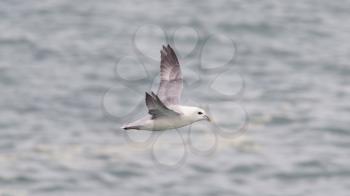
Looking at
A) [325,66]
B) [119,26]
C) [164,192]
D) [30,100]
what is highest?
[119,26]

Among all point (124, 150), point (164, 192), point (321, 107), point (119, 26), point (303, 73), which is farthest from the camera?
point (119, 26)

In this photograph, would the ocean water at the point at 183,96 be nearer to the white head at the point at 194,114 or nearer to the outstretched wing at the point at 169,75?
the outstretched wing at the point at 169,75

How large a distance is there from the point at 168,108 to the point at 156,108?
7.5 inches

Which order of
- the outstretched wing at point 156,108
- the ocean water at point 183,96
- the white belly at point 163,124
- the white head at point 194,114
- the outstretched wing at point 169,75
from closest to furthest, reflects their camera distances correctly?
the outstretched wing at point 156,108, the white belly at point 163,124, the white head at point 194,114, the outstretched wing at point 169,75, the ocean water at point 183,96

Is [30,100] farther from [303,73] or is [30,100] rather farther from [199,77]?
[303,73]

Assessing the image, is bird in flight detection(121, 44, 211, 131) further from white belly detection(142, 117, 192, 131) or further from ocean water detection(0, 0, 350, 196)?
ocean water detection(0, 0, 350, 196)

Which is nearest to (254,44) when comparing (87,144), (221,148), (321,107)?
(321,107)

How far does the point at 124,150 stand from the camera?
78750mm

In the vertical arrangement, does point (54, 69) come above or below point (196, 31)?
below

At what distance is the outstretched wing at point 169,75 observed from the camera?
1733cm

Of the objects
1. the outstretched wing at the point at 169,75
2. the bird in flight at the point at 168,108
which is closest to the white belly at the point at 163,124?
the bird in flight at the point at 168,108

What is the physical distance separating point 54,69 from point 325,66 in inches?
1028

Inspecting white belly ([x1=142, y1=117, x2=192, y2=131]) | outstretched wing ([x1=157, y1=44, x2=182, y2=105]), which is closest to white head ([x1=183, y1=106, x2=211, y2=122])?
white belly ([x1=142, y1=117, x2=192, y2=131])

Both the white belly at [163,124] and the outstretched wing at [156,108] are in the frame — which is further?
the white belly at [163,124]
